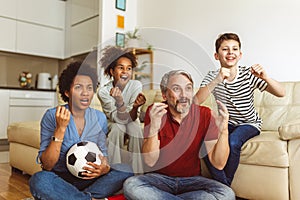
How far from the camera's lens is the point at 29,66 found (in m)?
4.25

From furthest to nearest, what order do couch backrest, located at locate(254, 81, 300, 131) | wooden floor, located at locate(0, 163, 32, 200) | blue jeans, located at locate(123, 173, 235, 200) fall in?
couch backrest, located at locate(254, 81, 300, 131) < wooden floor, located at locate(0, 163, 32, 200) < blue jeans, located at locate(123, 173, 235, 200)

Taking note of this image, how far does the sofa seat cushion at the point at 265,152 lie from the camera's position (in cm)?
140

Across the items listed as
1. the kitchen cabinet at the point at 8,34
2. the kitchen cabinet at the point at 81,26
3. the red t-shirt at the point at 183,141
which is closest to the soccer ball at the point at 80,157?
the red t-shirt at the point at 183,141

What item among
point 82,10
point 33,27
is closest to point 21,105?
point 33,27

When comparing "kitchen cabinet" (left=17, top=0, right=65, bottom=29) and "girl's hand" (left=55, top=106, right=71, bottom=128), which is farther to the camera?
"kitchen cabinet" (left=17, top=0, right=65, bottom=29)

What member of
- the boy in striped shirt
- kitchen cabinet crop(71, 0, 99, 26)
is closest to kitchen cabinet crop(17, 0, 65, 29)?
kitchen cabinet crop(71, 0, 99, 26)

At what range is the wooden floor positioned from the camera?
1659 millimetres

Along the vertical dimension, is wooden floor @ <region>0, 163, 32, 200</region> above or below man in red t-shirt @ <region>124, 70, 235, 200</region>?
below

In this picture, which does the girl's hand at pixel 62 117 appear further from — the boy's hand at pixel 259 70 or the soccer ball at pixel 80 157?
the boy's hand at pixel 259 70

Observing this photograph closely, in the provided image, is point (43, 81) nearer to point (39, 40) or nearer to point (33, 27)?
point (39, 40)

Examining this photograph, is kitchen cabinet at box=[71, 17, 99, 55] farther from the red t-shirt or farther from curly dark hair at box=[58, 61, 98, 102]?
the red t-shirt

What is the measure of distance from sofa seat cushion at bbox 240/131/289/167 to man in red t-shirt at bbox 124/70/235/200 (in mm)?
267

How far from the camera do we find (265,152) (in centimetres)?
143

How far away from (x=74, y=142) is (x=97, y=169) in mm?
161
